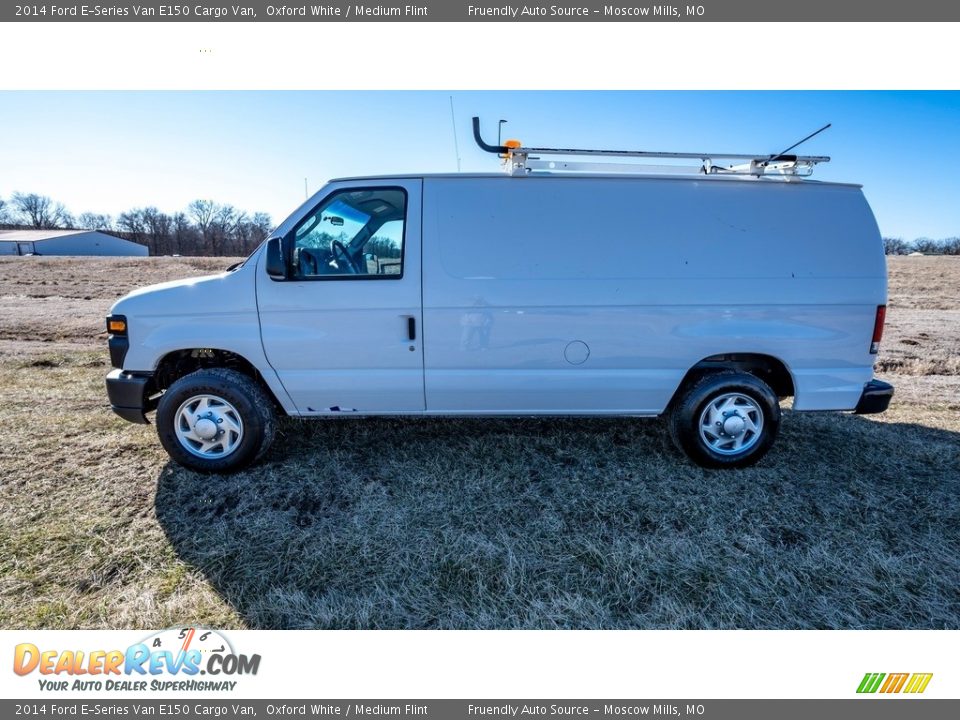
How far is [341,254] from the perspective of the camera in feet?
11.5

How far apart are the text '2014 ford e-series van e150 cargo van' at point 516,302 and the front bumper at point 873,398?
0.09 ft

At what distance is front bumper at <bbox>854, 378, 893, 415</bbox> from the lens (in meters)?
3.60

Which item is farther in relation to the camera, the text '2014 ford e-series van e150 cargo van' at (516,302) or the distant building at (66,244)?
the distant building at (66,244)

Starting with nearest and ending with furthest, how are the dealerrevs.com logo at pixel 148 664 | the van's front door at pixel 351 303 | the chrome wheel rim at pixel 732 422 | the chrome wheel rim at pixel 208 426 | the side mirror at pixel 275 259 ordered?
the dealerrevs.com logo at pixel 148 664 < the side mirror at pixel 275 259 < the van's front door at pixel 351 303 < the chrome wheel rim at pixel 208 426 < the chrome wheel rim at pixel 732 422

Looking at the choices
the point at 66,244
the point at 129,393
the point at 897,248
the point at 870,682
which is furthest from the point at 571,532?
the point at 66,244

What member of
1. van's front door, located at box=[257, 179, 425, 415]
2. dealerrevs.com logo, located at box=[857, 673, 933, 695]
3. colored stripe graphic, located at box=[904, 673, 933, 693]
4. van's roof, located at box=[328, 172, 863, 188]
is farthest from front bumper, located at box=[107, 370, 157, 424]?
colored stripe graphic, located at box=[904, 673, 933, 693]

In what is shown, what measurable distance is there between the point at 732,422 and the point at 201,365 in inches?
168

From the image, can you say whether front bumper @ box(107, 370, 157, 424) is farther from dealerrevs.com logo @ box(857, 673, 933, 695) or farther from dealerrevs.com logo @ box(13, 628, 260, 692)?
dealerrevs.com logo @ box(857, 673, 933, 695)

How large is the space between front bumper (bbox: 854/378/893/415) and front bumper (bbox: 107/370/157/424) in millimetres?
5412

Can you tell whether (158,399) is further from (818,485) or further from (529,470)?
(818,485)

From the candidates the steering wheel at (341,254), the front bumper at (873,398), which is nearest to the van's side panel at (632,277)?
the front bumper at (873,398)

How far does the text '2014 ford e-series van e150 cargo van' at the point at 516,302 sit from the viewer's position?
341cm

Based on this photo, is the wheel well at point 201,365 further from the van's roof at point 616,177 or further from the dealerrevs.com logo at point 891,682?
the dealerrevs.com logo at point 891,682

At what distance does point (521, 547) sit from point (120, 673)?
2.04m
